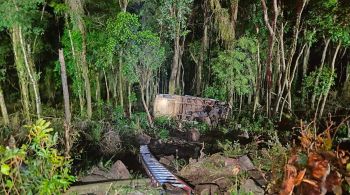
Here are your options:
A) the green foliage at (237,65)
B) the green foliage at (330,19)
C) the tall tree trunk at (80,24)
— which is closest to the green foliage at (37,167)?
the tall tree trunk at (80,24)

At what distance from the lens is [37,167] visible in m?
4.35

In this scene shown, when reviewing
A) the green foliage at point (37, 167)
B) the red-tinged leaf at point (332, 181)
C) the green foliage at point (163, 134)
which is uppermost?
the red-tinged leaf at point (332, 181)

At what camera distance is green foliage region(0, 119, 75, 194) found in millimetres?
3794

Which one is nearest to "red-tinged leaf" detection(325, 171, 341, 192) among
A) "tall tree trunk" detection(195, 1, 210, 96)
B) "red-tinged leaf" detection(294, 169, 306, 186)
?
"red-tinged leaf" detection(294, 169, 306, 186)

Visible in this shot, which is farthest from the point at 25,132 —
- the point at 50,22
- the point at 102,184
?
the point at 50,22

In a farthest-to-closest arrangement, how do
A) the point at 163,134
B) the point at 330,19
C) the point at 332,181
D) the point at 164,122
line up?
the point at 164,122, the point at 163,134, the point at 330,19, the point at 332,181

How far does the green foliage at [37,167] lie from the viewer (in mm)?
3794

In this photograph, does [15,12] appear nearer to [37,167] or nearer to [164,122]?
[164,122]

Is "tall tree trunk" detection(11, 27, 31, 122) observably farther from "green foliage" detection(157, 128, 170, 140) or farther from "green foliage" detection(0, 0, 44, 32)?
"green foliage" detection(157, 128, 170, 140)

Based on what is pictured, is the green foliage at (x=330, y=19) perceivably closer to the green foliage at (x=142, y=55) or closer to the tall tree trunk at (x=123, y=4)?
the green foliage at (x=142, y=55)

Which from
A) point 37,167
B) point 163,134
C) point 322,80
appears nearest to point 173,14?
point 163,134

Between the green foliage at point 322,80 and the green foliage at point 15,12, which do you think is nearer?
the green foliage at point 15,12

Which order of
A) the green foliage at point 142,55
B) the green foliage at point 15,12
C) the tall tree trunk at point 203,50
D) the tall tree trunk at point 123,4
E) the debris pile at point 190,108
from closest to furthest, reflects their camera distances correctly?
1. the green foliage at point 15,12
2. the green foliage at point 142,55
3. the tall tree trunk at point 123,4
4. the debris pile at point 190,108
5. the tall tree trunk at point 203,50

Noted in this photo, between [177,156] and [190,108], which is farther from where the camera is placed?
[190,108]
